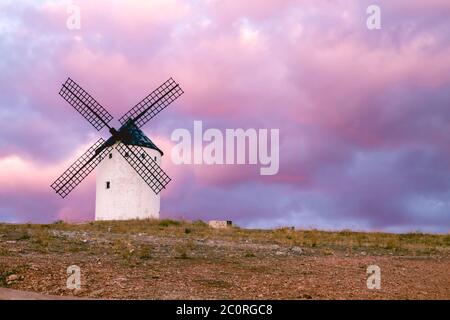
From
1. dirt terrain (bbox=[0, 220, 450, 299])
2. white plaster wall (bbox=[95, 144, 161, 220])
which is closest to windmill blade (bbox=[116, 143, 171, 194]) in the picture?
white plaster wall (bbox=[95, 144, 161, 220])

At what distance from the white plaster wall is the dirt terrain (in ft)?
41.9

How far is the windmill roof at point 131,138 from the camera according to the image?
3966 cm

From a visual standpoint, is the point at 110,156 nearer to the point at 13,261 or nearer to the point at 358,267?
the point at 13,261

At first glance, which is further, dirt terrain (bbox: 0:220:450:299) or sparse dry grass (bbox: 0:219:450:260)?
sparse dry grass (bbox: 0:219:450:260)

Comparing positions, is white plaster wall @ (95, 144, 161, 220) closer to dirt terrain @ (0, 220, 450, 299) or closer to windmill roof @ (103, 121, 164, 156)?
windmill roof @ (103, 121, 164, 156)

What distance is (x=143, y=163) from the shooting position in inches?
1551

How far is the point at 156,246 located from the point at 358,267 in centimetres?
786

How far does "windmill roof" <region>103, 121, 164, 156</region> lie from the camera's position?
130ft

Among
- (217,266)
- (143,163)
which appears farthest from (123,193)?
(217,266)

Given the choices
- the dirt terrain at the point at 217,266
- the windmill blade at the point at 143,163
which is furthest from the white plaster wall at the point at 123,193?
the dirt terrain at the point at 217,266

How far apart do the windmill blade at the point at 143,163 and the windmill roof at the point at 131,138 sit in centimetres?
36

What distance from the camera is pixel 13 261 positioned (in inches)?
694

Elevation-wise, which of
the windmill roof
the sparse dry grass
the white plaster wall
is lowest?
the sparse dry grass
